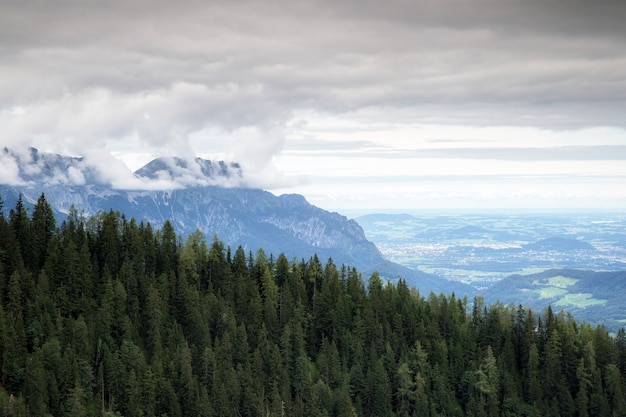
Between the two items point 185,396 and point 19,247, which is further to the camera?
point 19,247

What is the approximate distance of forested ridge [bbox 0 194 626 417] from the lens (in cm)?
11994

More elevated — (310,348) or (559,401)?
(310,348)

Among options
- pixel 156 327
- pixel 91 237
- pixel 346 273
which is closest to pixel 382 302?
pixel 346 273

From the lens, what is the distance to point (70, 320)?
124125 mm

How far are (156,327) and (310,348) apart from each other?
147ft

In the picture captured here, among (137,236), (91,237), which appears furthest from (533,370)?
(91,237)

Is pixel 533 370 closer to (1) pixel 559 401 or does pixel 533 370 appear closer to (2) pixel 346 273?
(1) pixel 559 401

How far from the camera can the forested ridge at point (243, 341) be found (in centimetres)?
11994

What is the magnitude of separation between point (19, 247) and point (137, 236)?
2783 centimetres

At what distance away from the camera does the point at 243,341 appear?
488 feet

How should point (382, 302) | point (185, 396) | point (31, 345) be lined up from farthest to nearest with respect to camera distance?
point (382, 302) → point (185, 396) → point (31, 345)

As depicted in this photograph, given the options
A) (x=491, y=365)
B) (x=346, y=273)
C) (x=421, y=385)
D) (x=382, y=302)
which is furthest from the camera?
(x=346, y=273)

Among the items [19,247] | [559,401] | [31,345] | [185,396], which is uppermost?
[19,247]

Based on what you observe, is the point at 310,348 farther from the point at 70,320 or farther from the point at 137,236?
the point at 70,320
